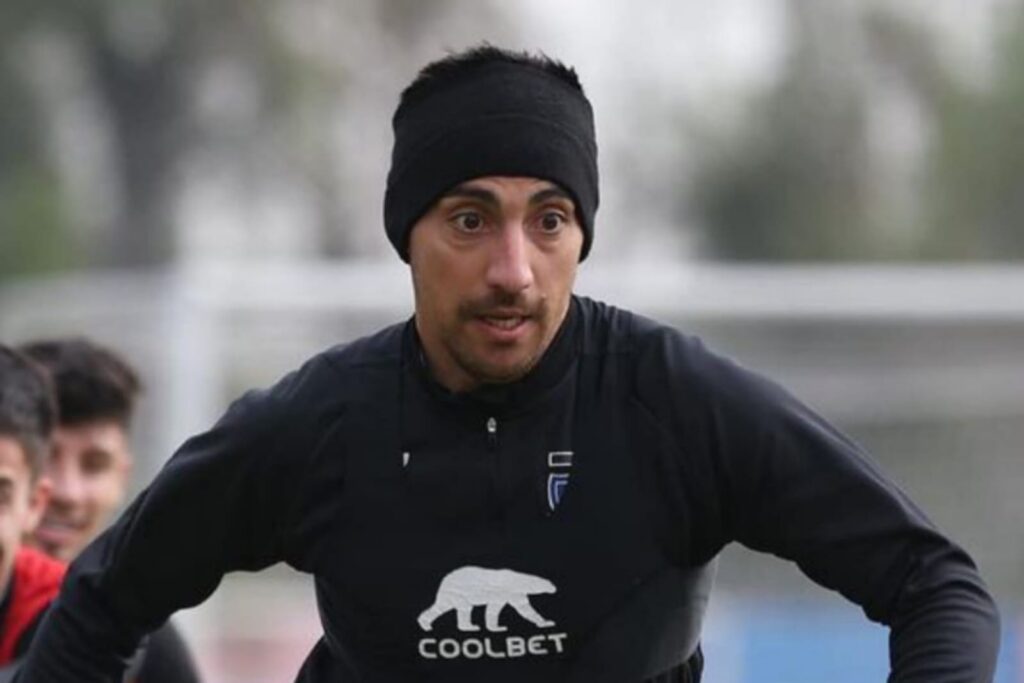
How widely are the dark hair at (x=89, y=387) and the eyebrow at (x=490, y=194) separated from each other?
2.50 metres

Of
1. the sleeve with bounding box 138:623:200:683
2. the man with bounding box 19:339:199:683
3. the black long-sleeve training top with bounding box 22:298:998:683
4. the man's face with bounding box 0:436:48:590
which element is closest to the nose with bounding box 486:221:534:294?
the black long-sleeve training top with bounding box 22:298:998:683

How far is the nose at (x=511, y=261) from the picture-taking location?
4035 millimetres

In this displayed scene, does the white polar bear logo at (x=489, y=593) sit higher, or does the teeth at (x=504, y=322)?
the teeth at (x=504, y=322)

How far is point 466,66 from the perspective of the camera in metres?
4.18

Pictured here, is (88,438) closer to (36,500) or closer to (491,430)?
(36,500)

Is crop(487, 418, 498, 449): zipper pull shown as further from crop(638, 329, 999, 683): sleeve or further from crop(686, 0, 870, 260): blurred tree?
crop(686, 0, 870, 260): blurred tree

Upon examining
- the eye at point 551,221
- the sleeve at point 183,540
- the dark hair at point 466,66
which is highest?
the dark hair at point 466,66

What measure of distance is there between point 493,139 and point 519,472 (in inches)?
18.3

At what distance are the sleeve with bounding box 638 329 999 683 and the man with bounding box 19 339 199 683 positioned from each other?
2389 millimetres

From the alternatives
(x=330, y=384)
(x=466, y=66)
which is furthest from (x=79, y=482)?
(x=466, y=66)

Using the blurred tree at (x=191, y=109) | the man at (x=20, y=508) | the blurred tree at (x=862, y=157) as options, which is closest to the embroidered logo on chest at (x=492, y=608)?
the man at (x=20, y=508)

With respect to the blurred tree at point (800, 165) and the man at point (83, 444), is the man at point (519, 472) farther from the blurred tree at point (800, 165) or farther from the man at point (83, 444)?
the blurred tree at point (800, 165)

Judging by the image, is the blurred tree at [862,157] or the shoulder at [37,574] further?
the blurred tree at [862,157]

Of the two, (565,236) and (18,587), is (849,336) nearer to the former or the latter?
(18,587)
